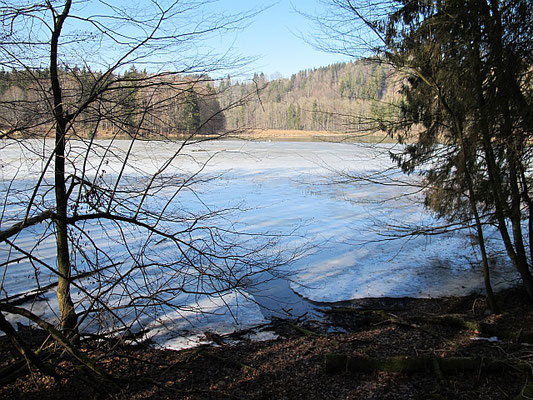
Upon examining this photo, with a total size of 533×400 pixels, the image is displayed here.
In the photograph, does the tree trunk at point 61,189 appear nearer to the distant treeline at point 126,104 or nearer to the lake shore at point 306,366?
the distant treeline at point 126,104

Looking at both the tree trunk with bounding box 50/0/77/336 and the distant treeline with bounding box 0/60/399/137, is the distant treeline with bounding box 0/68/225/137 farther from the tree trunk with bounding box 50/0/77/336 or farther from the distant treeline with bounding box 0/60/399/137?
the tree trunk with bounding box 50/0/77/336

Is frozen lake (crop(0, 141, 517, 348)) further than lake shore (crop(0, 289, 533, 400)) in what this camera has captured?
Yes

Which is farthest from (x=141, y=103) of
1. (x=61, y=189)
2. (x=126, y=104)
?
(x=61, y=189)

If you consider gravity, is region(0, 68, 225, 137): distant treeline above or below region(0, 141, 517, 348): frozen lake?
above

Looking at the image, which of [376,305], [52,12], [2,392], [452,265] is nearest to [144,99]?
[52,12]

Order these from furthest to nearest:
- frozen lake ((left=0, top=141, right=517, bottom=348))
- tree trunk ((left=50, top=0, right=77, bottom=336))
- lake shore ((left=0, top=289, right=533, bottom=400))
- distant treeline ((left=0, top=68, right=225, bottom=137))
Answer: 1. frozen lake ((left=0, top=141, right=517, bottom=348))
2. tree trunk ((left=50, top=0, right=77, bottom=336))
3. distant treeline ((left=0, top=68, right=225, bottom=137))
4. lake shore ((left=0, top=289, right=533, bottom=400))

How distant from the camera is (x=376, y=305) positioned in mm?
7859

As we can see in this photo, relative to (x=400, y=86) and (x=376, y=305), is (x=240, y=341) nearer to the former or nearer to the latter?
(x=376, y=305)

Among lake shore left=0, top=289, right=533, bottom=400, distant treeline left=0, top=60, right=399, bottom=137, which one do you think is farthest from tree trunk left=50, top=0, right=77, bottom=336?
lake shore left=0, top=289, right=533, bottom=400

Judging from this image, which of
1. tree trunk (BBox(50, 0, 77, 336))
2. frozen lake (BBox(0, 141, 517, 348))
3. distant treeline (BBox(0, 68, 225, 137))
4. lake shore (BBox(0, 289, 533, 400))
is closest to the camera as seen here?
lake shore (BBox(0, 289, 533, 400))

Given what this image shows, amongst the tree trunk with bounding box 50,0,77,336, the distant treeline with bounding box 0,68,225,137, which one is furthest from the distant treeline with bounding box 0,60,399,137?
the tree trunk with bounding box 50,0,77,336

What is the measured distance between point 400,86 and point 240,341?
6.71 m

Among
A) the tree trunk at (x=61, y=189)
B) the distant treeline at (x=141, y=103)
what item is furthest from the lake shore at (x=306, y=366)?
the distant treeline at (x=141, y=103)

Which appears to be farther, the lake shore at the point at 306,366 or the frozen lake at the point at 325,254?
the frozen lake at the point at 325,254
